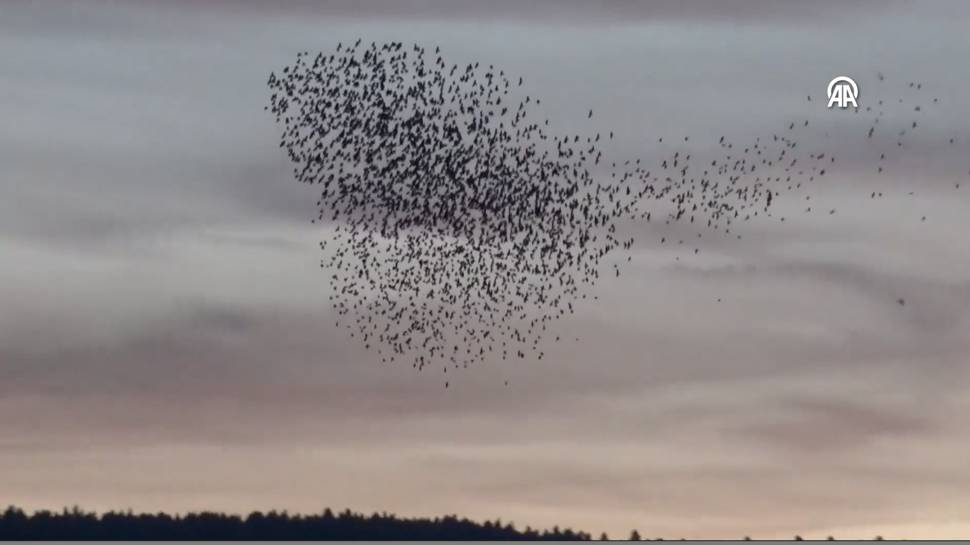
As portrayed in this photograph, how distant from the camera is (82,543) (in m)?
117

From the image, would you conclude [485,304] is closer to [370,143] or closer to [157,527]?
[370,143]

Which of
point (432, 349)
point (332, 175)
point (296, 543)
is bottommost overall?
point (296, 543)

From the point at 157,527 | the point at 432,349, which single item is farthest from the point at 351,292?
the point at 157,527

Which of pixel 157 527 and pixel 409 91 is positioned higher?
pixel 409 91

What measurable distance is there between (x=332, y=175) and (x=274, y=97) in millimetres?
4167

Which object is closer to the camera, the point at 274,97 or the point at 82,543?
the point at 274,97

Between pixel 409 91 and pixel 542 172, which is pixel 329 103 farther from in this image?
pixel 542 172

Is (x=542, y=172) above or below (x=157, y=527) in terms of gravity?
above

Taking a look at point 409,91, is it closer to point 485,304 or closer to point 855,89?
point 485,304

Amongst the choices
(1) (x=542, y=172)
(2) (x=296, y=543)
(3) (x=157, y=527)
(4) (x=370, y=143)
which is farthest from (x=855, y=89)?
(3) (x=157, y=527)

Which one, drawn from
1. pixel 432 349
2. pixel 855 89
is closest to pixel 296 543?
pixel 432 349

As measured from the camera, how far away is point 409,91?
86625 millimetres

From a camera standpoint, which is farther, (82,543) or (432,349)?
(82,543)

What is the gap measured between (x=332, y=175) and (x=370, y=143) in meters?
2.21
